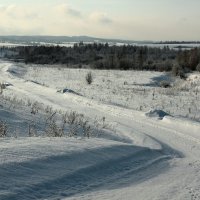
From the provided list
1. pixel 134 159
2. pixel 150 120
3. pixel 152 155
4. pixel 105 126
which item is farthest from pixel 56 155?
pixel 150 120

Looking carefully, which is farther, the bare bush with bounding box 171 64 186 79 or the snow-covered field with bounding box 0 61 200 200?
the bare bush with bounding box 171 64 186 79

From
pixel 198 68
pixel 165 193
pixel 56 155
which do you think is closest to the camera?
pixel 165 193

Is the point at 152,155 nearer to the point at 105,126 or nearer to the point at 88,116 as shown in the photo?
the point at 105,126

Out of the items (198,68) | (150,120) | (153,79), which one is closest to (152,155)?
(150,120)

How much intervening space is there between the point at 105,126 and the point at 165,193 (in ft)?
22.8

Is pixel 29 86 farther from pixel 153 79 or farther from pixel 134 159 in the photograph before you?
pixel 134 159

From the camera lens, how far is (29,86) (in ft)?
88.7

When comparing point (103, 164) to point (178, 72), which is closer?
point (103, 164)

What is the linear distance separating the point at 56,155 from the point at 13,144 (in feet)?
2.55

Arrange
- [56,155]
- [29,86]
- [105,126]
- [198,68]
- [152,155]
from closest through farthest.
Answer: [56,155], [152,155], [105,126], [29,86], [198,68]

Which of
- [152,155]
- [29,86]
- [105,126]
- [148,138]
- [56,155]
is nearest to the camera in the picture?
[56,155]

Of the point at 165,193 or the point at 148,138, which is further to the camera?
the point at 148,138

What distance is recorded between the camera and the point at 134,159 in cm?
808

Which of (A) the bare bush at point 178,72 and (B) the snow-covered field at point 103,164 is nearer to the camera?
(B) the snow-covered field at point 103,164
